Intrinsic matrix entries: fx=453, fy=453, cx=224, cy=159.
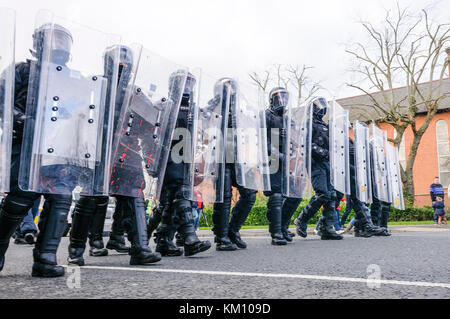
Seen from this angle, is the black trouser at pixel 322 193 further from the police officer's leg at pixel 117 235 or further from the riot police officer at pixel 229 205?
the police officer's leg at pixel 117 235

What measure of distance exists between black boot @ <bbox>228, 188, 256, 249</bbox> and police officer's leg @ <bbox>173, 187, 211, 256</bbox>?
4.27 feet

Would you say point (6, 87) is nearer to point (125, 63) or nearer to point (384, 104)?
point (125, 63)

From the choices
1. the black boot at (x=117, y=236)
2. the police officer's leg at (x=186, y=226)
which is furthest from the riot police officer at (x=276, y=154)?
the black boot at (x=117, y=236)

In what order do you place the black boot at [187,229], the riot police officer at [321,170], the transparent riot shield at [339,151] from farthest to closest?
the transparent riot shield at [339,151] → the riot police officer at [321,170] → the black boot at [187,229]

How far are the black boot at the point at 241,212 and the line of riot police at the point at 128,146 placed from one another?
1 cm

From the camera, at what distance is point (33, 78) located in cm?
293

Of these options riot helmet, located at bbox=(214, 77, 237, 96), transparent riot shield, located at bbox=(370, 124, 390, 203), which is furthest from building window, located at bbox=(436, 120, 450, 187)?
riot helmet, located at bbox=(214, 77, 237, 96)

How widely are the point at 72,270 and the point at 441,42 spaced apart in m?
24.6

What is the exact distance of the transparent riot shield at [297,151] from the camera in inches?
238

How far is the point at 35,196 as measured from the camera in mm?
3066

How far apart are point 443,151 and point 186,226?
110 feet

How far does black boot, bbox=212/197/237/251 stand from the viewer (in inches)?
210

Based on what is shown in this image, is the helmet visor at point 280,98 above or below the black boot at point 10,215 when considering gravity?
above

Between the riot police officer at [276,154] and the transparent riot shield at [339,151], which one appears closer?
the riot police officer at [276,154]
